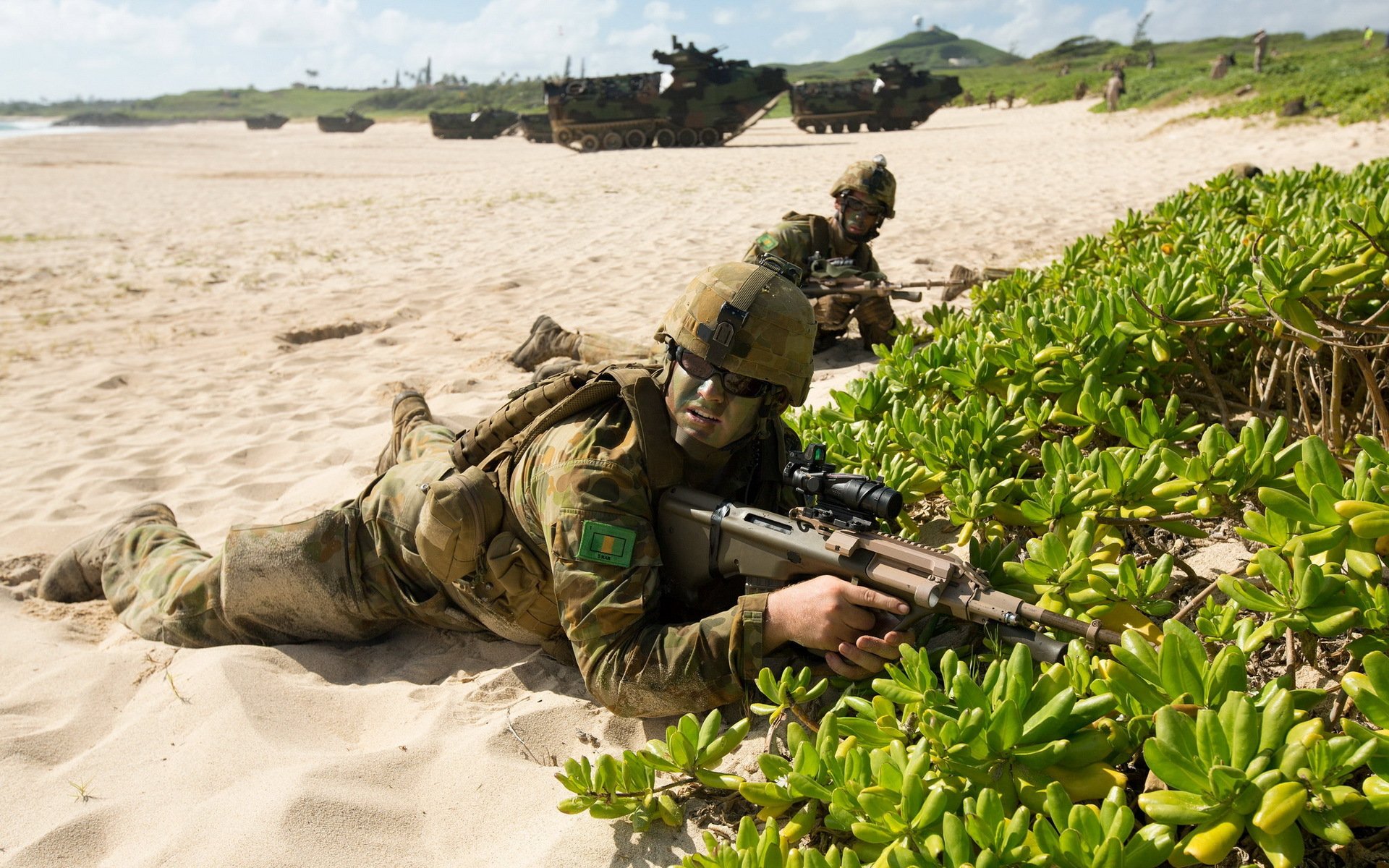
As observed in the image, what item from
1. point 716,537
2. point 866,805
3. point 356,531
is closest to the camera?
point 866,805

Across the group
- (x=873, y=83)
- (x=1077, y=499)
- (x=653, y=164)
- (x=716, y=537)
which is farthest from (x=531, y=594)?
(x=873, y=83)

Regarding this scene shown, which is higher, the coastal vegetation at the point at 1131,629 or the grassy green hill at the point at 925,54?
the grassy green hill at the point at 925,54

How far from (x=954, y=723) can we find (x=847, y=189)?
224 inches

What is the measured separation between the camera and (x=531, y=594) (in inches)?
119

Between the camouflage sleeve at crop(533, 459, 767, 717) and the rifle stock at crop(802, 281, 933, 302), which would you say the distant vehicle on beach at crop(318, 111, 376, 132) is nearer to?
the rifle stock at crop(802, 281, 933, 302)

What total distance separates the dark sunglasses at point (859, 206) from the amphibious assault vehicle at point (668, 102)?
22077 mm

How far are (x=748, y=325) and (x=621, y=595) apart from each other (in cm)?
81

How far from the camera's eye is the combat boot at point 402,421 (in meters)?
4.16

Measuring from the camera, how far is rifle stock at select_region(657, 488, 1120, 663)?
2.14m

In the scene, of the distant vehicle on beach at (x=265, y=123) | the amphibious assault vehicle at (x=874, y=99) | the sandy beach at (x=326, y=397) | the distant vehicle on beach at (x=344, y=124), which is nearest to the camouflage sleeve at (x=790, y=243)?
the sandy beach at (x=326, y=397)

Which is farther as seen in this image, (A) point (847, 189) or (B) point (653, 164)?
(B) point (653, 164)

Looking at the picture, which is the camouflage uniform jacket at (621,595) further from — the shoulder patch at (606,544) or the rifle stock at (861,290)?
the rifle stock at (861,290)

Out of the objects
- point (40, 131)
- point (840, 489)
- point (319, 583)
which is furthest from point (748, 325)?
point (40, 131)

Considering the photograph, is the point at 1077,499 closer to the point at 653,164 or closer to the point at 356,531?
the point at 356,531
